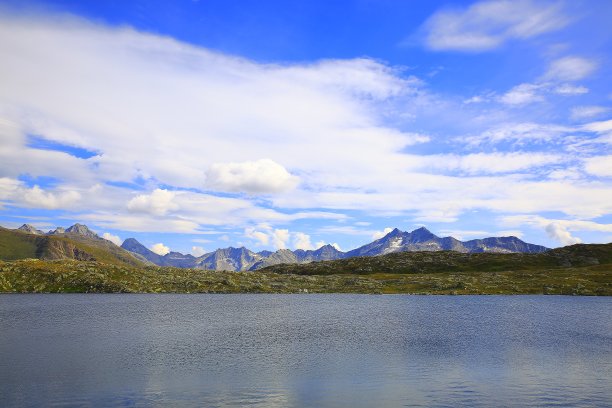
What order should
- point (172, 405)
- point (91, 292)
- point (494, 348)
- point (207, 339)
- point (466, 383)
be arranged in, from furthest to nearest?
point (91, 292)
point (207, 339)
point (494, 348)
point (466, 383)
point (172, 405)

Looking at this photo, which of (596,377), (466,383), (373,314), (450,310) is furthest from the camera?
(450,310)

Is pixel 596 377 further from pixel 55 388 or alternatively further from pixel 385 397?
pixel 55 388

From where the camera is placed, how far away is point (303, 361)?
52.7m

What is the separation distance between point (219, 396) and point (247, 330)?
4168cm

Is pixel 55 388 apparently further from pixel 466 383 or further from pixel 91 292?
pixel 91 292

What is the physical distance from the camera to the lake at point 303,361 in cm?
3828

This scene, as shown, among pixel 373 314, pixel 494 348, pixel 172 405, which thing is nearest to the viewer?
pixel 172 405

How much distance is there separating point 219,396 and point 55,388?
1530 cm

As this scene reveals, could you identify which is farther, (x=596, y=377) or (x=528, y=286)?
(x=528, y=286)

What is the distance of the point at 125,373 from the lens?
152ft

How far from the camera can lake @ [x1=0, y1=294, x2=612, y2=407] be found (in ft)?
126

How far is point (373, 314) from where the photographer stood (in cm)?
10594

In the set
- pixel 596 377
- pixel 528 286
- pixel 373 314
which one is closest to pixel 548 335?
pixel 596 377

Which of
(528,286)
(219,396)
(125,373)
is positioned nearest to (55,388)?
(125,373)
